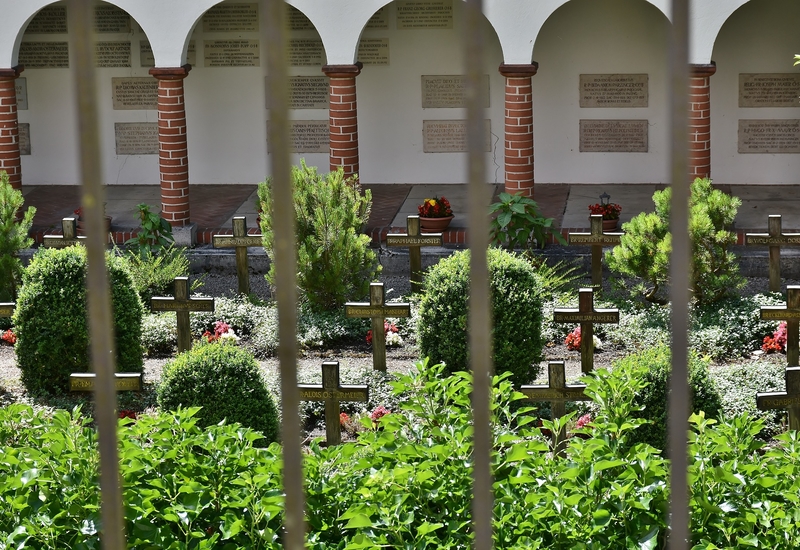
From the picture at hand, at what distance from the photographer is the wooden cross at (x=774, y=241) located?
11.2 m

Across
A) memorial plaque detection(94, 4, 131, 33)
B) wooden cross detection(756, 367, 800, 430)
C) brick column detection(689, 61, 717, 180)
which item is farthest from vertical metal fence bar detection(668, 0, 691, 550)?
memorial plaque detection(94, 4, 131, 33)

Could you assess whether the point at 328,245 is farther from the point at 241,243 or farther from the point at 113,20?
the point at 113,20

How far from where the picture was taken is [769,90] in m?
14.8

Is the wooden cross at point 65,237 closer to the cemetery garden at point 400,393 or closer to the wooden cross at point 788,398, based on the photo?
the cemetery garden at point 400,393

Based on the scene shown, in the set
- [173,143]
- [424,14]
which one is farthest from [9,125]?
[424,14]

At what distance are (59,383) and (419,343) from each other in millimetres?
2948

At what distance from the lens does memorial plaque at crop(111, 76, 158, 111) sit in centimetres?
1587

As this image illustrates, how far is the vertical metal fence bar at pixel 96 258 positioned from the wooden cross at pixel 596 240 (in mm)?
10399

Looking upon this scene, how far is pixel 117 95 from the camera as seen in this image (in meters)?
16.0

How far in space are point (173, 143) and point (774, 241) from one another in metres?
6.57

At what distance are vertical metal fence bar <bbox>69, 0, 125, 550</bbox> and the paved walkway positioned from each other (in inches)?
424

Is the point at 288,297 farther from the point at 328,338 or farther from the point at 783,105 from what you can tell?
the point at 783,105

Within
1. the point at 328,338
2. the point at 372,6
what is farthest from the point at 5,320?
the point at 372,6

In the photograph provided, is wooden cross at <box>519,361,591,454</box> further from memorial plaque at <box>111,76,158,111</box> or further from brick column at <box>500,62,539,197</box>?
memorial plaque at <box>111,76,158,111</box>
